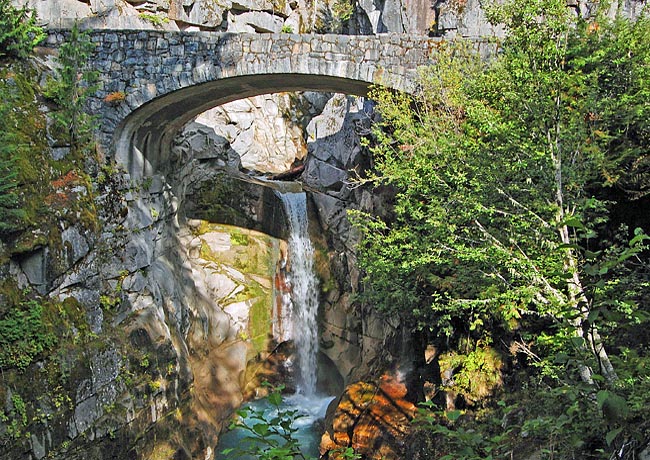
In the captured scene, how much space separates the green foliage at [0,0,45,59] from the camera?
11.0 meters

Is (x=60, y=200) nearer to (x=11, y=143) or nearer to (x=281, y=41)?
(x=11, y=143)

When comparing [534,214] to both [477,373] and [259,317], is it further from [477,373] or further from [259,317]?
[259,317]

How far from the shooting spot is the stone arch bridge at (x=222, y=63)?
11078 millimetres

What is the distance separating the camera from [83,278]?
10.8 m

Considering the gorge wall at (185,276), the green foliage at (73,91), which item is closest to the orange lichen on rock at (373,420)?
the gorge wall at (185,276)

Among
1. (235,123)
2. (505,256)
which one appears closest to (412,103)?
(505,256)

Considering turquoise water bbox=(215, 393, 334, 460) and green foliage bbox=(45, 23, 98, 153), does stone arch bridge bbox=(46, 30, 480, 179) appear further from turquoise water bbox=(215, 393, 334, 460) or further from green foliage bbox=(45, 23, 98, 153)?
turquoise water bbox=(215, 393, 334, 460)

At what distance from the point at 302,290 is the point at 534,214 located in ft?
38.1

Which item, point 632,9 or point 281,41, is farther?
point 632,9

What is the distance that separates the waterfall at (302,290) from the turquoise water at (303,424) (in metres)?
0.53

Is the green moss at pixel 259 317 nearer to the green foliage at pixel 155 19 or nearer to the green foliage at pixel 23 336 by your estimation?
the green foliage at pixel 23 336

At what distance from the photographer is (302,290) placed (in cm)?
1689

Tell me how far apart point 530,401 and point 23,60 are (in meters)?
11.3

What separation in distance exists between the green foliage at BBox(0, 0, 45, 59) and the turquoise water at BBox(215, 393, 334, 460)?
866 cm
